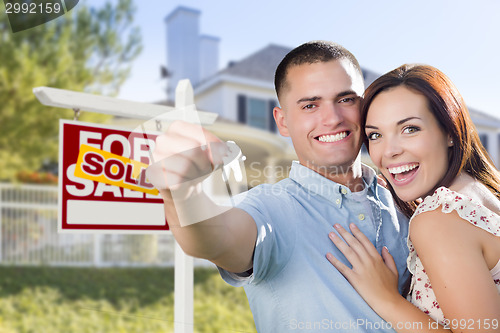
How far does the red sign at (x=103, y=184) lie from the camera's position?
84.2 inches

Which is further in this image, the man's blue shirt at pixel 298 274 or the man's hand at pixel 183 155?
the man's blue shirt at pixel 298 274

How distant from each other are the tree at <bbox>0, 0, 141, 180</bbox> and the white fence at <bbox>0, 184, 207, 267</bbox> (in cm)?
54

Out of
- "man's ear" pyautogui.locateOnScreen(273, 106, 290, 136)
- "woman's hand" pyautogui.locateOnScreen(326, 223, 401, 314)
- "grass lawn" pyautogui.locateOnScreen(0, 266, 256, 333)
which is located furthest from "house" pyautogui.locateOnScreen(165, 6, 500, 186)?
"woman's hand" pyautogui.locateOnScreen(326, 223, 401, 314)

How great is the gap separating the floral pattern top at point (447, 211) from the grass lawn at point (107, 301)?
347cm

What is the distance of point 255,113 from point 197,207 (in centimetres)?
871

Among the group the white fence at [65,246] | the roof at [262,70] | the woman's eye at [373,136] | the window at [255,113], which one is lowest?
the white fence at [65,246]

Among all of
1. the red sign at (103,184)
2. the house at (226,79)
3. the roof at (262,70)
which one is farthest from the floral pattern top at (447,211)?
the roof at (262,70)

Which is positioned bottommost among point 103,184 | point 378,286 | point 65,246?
point 65,246

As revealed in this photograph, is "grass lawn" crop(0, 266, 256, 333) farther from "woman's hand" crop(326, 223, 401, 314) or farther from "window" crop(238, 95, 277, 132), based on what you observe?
"window" crop(238, 95, 277, 132)

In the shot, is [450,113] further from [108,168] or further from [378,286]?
[108,168]

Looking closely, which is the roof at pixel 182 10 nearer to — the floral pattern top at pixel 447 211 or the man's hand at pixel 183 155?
the floral pattern top at pixel 447 211

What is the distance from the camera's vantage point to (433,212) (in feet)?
3.32

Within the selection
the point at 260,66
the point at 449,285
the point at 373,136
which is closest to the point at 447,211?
the point at 449,285

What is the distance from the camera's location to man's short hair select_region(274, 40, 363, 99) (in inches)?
48.9
